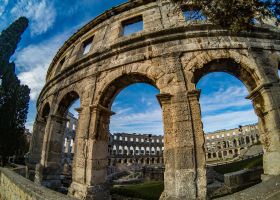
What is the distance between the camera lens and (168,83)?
253 inches

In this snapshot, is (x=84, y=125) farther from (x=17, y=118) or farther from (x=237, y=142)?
(x=237, y=142)

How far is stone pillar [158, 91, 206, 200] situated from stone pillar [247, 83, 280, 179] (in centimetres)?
222

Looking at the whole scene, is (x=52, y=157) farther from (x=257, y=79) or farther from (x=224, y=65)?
(x=257, y=79)

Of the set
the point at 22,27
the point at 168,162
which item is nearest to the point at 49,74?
the point at 168,162

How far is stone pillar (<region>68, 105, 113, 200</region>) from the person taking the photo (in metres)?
6.30

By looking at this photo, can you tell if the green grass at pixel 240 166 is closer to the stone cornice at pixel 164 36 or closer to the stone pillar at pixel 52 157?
the stone cornice at pixel 164 36

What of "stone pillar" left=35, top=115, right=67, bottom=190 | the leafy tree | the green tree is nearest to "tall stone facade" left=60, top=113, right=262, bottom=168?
the green tree

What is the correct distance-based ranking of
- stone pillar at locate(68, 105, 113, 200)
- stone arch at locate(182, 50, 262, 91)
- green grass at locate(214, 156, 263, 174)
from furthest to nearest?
green grass at locate(214, 156, 263, 174)
stone arch at locate(182, 50, 262, 91)
stone pillar at locate(68, 105, 113, 200)

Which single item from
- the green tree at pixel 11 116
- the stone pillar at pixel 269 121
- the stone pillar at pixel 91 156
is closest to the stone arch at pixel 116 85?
the stone pillar at pixel 91 156

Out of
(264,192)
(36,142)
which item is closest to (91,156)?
(264,192)

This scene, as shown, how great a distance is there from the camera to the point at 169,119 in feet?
19.5

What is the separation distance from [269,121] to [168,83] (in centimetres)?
346

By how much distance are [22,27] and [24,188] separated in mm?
35029

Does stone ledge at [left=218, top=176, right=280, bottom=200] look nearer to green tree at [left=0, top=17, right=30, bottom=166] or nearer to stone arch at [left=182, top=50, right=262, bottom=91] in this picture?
stone arch at [left=182, top=50, right=262, bottom=91]
